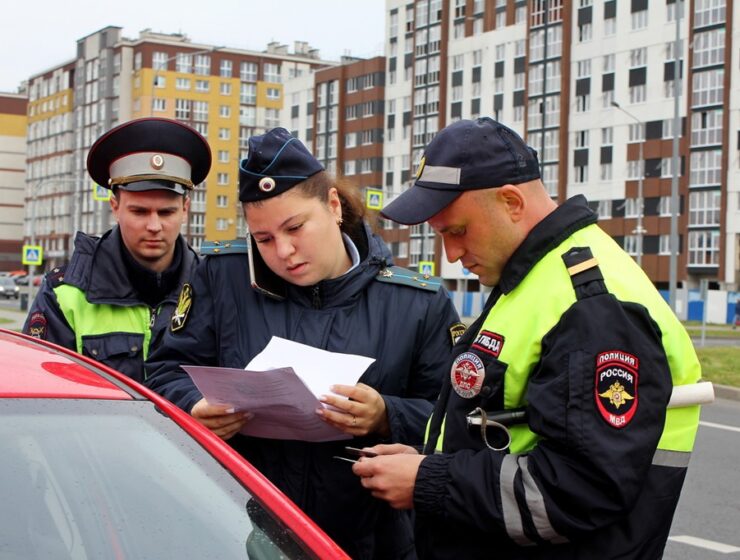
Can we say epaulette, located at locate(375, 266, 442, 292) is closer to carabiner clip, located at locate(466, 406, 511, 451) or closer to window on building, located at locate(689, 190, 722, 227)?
carabiner clip, located at locate(466, 406, 511, 451)

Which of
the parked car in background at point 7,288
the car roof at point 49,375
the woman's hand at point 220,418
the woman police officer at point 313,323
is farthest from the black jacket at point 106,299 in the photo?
the parked car in background at point 7,288

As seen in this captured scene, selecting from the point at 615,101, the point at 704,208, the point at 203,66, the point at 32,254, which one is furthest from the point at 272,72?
the point at 32,254

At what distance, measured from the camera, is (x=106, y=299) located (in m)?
3.46

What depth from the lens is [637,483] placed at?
81.0 inches

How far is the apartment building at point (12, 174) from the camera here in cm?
11888

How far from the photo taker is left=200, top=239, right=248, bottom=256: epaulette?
293 cm

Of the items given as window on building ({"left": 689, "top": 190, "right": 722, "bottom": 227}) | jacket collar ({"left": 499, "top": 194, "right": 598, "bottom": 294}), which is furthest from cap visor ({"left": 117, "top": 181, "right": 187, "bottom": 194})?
window on building ({"left": 689, "top": 190, "right": 722, "bottom": 227})

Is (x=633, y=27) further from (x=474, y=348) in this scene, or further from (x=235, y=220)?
(x=474, y=348)

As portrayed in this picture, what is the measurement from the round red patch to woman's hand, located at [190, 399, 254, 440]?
2.10 ft

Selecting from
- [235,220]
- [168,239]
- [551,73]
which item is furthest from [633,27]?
[168,239]

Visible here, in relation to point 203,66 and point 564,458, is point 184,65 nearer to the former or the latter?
point 203,66

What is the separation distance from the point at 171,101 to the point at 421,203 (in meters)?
103

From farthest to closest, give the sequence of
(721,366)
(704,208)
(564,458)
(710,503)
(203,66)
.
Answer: (203,66) < (704,208) < (721,366) < (710,503) < (564,458)

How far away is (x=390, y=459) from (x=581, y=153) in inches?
2453
